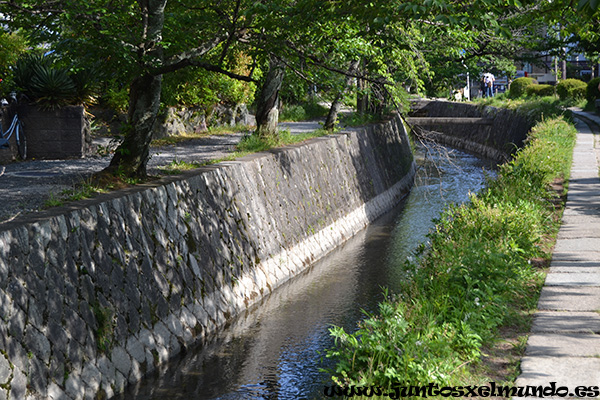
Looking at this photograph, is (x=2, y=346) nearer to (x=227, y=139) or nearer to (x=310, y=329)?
(x=310, y=329)

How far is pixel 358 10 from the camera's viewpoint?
10.1 m

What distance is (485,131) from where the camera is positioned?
3494 cm

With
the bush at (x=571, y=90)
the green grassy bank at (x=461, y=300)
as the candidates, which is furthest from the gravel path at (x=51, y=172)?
the bush at (x=571, y=90)

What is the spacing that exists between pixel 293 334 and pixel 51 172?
6.00 metres

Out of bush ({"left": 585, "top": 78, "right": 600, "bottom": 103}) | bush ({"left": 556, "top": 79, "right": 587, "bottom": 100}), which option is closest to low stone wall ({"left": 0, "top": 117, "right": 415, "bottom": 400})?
bush ({"left": 585, "top": 78, "right": 600, "bottom": 103})

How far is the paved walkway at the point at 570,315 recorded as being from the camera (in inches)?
208

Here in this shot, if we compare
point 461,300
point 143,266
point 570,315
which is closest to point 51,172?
point 143,266

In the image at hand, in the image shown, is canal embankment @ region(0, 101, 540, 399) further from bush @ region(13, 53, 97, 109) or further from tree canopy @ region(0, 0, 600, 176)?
bush @ region(13, 53, 97, 109)

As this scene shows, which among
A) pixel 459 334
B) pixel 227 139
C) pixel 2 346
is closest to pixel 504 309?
pixel 459 334

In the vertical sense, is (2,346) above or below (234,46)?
below

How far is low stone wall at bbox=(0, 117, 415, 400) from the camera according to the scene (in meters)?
7.25

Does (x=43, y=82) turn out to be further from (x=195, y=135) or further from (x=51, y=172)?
(x=195, y=135)

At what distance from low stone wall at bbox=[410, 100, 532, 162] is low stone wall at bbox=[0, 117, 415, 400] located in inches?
487

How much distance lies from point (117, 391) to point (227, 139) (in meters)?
14.1
